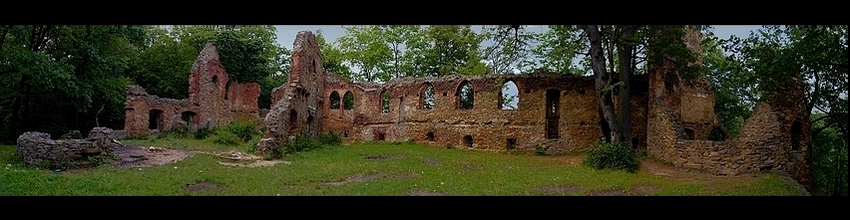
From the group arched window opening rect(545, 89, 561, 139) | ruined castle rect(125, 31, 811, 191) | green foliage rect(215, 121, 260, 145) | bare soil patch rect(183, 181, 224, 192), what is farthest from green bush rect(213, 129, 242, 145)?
arched window opening rect(545, 89, 561, 139)

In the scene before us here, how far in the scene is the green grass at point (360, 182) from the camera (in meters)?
11.6

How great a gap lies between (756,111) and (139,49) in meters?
40.2

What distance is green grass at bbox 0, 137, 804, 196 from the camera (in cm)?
1158

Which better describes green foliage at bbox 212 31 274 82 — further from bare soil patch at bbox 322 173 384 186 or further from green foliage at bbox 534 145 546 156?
bare soil patch at bbox 322 173 384 186

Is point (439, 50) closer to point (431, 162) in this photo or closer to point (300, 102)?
point (300, 102)

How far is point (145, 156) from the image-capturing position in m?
17.1

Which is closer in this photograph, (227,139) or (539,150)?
(539,150)

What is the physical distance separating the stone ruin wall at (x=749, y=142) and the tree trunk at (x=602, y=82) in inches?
78.3

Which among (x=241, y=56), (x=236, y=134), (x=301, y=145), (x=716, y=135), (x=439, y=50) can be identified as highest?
(x=439, y=50)

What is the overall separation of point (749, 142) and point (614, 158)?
3799 millimetres

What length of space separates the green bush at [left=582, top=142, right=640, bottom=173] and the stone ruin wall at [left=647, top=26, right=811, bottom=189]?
2024 millimetres

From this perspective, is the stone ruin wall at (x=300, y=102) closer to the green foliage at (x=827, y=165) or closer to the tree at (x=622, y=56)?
the tree at (x=622, y=56)

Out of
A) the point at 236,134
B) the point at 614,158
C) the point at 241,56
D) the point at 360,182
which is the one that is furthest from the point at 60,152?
the point at 241,56
